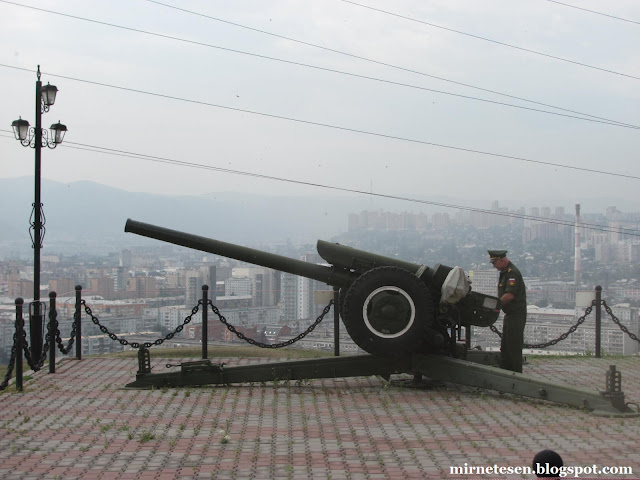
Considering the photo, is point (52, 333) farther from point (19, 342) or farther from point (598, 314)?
point (598, 314)

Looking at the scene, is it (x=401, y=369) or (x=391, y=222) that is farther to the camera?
(x=391, y=222)

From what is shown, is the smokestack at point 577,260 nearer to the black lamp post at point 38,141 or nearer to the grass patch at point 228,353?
the grass patch at point 228,353

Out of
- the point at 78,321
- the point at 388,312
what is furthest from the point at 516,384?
the point at 78,321

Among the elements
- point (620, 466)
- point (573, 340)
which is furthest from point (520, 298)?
point (573, 340)

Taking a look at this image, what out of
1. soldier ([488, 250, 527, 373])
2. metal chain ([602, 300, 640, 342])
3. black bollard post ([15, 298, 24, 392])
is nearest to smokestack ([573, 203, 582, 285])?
metal chain ([602, 300, 640, 342])

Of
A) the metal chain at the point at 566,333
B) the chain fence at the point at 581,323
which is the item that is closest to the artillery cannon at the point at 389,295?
the metal chain at the point at 566,333

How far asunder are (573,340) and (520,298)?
5.40 m

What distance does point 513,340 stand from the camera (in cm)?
1062

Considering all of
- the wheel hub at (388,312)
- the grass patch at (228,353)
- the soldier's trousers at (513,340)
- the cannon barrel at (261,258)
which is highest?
the cannon barrel at (261,258)

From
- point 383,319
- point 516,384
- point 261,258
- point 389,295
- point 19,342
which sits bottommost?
point 516,384

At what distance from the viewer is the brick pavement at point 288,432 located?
6.84 metres

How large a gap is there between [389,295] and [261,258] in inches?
72.3

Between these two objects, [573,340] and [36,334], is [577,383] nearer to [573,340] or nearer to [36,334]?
[573,340]

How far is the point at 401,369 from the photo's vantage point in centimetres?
1050
